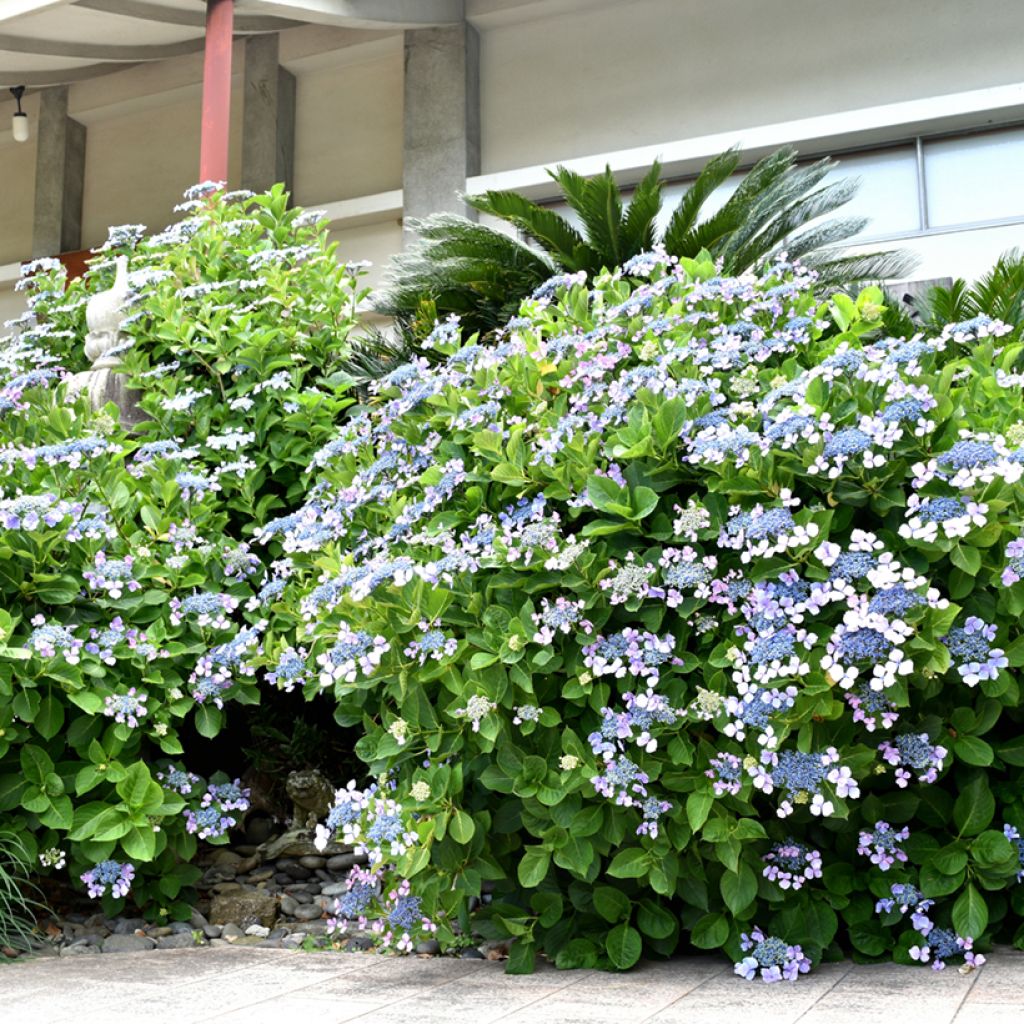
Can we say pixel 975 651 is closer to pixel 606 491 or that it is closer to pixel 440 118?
pixel 606 491

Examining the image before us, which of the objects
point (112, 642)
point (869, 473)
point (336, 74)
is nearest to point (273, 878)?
point (112, 642)

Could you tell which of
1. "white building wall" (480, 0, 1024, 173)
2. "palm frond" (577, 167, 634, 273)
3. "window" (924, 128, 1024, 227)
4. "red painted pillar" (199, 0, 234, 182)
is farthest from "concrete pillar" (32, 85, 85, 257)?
"window" (924, 128, 1024, 227)

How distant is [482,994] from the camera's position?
8.74 feet

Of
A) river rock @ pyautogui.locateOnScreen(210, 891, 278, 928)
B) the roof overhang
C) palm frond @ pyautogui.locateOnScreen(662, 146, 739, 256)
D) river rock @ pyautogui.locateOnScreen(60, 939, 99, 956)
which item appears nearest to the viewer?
river rock @ pyautogui.locateOnScreen(60, 939, 99, 956)

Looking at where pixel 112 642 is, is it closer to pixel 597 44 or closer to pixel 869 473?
pixel 869 473

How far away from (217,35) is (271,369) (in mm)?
5667

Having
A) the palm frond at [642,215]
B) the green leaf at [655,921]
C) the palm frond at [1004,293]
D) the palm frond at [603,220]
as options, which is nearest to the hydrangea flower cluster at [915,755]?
the green leaf at [655,921]

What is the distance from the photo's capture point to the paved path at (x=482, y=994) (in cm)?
238

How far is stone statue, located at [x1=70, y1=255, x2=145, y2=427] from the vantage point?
5109 millimetres

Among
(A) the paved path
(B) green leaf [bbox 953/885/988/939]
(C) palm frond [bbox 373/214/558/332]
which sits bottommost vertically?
(A) the paved path

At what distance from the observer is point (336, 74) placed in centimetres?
1356

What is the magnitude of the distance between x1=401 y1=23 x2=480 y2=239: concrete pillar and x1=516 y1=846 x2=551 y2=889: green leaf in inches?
389

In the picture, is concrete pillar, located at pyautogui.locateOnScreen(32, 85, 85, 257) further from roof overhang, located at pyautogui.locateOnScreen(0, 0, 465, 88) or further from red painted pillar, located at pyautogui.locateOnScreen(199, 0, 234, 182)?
red painted pillar, located at pyautogui.locateOnScreen(199, 0, 234, 182)

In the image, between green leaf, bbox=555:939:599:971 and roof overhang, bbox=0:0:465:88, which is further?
roof overhang, bbox=0:0:465:88
